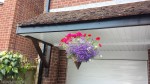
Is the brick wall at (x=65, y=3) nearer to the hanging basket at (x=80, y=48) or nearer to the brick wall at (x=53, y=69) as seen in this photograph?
the brick wall at (x=53, y=69)

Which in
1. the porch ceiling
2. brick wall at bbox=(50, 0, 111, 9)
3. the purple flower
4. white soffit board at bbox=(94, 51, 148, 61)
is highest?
brick wall at bbox=(50, 0, 111, 9)

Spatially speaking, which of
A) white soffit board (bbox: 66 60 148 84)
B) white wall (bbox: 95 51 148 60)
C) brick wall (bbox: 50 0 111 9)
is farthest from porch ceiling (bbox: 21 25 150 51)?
brick wall (bbox: 50 0 111 9)

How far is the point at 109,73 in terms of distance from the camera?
6.10m

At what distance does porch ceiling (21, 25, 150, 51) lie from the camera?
14.8ft

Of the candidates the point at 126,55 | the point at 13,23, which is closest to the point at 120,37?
the point at 126,55

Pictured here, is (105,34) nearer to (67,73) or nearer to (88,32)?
(88,32)

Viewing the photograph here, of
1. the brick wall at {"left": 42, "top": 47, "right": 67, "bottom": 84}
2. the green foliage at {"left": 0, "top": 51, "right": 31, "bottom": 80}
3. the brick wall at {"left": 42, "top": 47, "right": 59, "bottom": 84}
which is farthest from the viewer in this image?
the brick wall at {"left": 42, "top": 47, "right": 67, "bottom": 84}

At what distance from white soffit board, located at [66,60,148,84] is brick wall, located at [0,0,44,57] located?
8.00 ft

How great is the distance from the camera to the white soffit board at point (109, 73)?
19.0 feet

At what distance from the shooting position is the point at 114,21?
161 inches

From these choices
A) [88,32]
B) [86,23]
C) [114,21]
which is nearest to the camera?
[114,21]

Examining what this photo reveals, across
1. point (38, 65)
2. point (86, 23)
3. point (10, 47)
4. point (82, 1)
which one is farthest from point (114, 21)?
point (10, 47)

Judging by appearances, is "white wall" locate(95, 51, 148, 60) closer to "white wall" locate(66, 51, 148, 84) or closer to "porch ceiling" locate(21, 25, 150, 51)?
"white wall" locate(66, 51, 148, 84)

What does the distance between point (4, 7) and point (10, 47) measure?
5.59 feet
